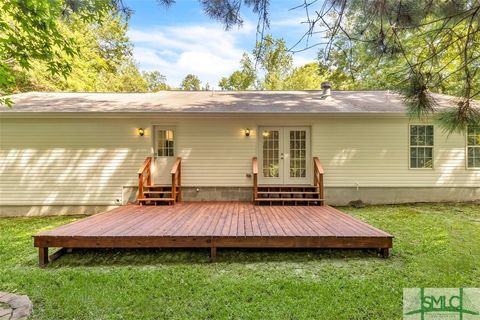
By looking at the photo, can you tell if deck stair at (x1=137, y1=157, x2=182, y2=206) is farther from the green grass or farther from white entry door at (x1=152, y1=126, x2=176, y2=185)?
the green grass

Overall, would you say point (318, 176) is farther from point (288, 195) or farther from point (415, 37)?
point (415, 37)

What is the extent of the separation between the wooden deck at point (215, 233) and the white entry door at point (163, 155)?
2.25 m

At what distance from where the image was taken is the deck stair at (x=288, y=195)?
6.94 meters

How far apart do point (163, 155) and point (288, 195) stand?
3.72 meters

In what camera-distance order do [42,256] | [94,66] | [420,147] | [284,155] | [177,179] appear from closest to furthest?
[42,256] → [177,179] → [420,147] → [284,155] → [94,66]

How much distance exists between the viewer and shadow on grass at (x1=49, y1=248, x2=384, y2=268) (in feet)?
13.1

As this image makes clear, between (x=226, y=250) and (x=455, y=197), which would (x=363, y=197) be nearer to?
(x=455, y=197)

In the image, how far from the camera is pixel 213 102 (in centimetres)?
836

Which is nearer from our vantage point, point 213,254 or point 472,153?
point 213,254

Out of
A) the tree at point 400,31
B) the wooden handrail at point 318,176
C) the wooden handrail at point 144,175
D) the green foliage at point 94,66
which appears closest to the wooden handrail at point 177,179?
the wooden handrail at point 144,175

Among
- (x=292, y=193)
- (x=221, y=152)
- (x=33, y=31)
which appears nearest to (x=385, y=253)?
(x=292, y=193)

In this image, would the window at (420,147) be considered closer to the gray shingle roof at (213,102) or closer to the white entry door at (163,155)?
the gray shingle roof at (213,102)

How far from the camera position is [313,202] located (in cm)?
697

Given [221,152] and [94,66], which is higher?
[94,66]
